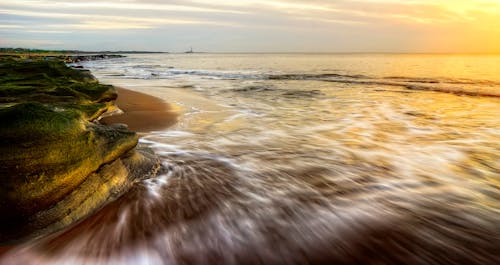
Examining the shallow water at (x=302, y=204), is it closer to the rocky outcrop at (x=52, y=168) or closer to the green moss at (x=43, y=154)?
the rocky outcrop at (x=52, y=168)

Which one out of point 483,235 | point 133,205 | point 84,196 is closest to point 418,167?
point 483,235

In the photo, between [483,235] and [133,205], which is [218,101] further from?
[483,235]

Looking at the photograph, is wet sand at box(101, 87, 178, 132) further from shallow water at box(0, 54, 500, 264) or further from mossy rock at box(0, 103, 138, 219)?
mossy rock at box(0, 103, 138, 219)

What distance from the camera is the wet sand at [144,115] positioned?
31.1ft

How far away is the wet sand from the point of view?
947 cm

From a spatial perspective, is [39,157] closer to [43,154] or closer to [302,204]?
[43,154]

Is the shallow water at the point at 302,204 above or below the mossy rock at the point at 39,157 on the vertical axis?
below

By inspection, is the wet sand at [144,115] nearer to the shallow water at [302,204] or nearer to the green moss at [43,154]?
the shallow water at [302,204]

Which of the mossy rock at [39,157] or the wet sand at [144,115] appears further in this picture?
the wet sand at [144,115]

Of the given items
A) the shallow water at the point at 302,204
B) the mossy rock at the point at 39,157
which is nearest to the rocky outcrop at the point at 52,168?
the mossy rock at the point at 39,157

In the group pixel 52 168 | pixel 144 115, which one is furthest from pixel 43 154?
pixel 144 115

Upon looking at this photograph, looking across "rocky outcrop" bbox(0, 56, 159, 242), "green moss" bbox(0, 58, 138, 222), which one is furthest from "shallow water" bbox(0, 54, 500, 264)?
"green moss" bbox(0, 58, 138, 222)

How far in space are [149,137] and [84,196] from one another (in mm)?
4150

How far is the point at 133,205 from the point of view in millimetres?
4383
